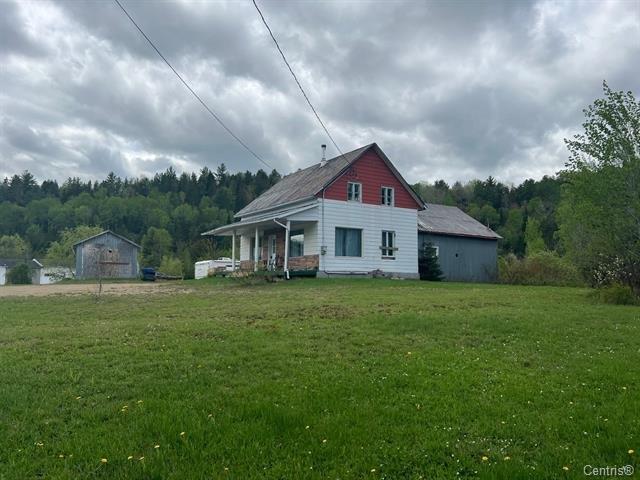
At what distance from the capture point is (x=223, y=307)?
13.1 meters

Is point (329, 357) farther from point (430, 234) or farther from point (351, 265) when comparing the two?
point (430, 234)

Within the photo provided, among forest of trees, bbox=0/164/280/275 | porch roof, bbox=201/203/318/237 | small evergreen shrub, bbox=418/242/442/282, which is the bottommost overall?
small evergreen shrub, bbox=418/242/442/282

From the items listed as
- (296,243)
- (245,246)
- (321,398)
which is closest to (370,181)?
(296,243)

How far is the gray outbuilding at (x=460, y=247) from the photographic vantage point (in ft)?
99.2

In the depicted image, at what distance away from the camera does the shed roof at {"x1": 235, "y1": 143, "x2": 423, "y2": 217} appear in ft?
84.3

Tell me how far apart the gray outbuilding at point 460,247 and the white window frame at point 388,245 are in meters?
2.90

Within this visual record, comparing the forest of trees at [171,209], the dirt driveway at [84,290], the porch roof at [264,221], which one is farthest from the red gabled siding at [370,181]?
the forest of trees at [171,209]

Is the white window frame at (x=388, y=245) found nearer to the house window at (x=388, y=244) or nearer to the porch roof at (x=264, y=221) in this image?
the house window at (x=388, y=244)

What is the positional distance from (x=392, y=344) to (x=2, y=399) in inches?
211

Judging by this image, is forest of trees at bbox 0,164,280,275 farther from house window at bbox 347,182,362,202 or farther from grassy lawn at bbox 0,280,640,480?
grassy lawn at bbox 0,280,640,480

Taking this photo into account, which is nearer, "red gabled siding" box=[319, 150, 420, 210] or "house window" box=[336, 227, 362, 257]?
"house window" box=[336, 227, 362, 257]

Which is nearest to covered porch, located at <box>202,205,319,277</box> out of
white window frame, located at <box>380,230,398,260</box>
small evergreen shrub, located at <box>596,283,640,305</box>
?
white window frame, located at <box>380,230,398,260</box>

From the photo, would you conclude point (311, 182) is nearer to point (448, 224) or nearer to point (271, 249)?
point (271, 249)

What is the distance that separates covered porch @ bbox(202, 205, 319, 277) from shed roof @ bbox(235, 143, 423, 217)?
4.02 feet
